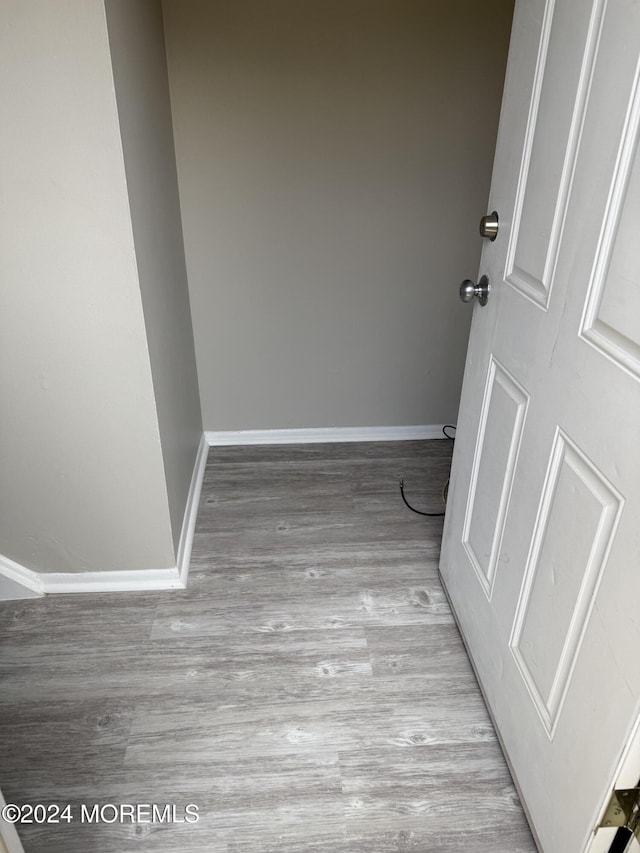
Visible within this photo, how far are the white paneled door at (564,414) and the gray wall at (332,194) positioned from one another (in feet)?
3.20

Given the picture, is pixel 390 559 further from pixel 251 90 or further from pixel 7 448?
pixel 251 90

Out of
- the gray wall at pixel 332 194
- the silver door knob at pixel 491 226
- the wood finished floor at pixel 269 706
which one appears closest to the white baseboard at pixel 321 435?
the gray wall at pixel 332 194

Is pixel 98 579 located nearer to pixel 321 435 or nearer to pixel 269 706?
pixel 269 706

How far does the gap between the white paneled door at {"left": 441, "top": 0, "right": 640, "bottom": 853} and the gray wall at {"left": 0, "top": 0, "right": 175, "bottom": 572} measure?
88 cm

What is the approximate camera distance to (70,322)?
4.65ft

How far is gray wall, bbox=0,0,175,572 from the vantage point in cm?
118

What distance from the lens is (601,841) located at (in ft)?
3.15

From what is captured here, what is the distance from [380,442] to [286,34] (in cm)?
163

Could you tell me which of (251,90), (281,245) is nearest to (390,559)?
(281,245)

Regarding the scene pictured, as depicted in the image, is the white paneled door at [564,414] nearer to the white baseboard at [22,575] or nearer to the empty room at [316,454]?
the empty room at [316,454]

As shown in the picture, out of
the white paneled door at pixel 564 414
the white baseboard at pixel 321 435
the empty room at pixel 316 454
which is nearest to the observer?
the white paneled door at pixel 564 414

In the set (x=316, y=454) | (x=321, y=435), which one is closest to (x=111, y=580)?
(x=316, y=454)

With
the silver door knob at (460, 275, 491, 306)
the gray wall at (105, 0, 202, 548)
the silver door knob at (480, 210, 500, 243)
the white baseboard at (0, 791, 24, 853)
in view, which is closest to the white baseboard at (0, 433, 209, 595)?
the gray wall at (105, 0, 202, 548)

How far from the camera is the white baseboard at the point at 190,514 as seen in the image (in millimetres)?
1841
